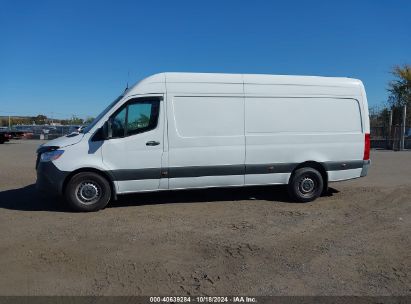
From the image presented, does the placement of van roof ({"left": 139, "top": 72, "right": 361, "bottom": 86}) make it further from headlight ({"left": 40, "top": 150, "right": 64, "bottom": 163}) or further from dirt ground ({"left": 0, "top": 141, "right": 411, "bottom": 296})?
dirt ground ({"left": 0, "top": 141, "right": 411, "bottom": 296})

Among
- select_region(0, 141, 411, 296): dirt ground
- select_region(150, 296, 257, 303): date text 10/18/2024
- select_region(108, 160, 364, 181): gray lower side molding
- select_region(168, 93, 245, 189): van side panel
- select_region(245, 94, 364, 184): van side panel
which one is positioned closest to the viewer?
select_region(150, 296, 257, 303): date text 10/18/2024

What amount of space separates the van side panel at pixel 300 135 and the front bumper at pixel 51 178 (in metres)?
3.42

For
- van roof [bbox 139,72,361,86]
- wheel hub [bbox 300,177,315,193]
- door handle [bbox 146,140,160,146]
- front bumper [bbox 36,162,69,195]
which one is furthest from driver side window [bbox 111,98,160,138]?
wheel hub [bbox 300,177,315,193]

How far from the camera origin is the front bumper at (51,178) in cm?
712

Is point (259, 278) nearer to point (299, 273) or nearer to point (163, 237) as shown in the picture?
point (299, 273)

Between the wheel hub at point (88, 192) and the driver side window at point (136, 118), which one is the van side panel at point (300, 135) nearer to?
the driver side window at point (136, 118)

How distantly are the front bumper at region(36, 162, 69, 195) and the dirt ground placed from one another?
1.38 ft

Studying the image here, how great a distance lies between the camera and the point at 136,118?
7430 mm

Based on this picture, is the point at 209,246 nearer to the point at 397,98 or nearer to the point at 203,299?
the point at 203,299

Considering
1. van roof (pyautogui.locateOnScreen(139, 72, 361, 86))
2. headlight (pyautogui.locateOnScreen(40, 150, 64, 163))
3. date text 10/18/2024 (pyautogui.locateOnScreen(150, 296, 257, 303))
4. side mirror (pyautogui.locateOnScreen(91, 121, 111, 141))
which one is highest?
van roof (pyautogui.locateOnScreen(139, 72, 361, 86))

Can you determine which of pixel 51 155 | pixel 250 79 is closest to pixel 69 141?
Result: pixel 51 155

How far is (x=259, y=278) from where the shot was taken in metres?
4.29

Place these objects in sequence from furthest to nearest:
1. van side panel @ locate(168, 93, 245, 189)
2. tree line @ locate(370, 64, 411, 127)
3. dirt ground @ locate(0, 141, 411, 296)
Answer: tree line @ locate(370, 64, 411, 127) → van side panel @ locate(168, 93, 245, 189) → dirt ground @ locate(0, 141, 411, 296)

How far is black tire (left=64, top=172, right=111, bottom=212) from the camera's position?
23.6 ft
